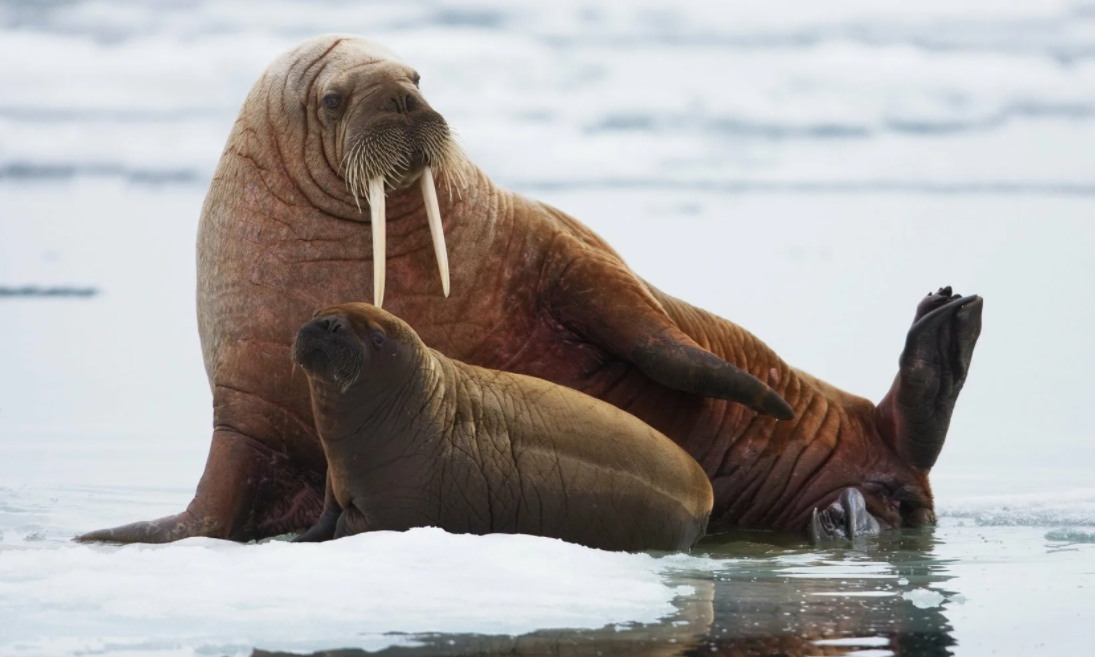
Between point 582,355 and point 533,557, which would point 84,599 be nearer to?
point 533,557

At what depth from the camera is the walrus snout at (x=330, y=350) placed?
6.10 metres

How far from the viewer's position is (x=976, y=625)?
5.05 meters

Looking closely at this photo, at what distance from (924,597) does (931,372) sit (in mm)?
2157

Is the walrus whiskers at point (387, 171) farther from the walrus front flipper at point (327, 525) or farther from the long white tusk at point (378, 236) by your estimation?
the walrus front flipper at point (327, 525)

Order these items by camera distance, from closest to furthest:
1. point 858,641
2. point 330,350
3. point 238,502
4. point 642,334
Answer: point 858,641 < point 330,350 < point 238,502 < point 642,334

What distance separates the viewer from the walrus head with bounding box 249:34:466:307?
6.95 meters

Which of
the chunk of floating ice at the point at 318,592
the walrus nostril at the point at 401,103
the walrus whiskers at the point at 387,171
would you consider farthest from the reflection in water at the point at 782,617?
the walrus nostril at the point at 401,103

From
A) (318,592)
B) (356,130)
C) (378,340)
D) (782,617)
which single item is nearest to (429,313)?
(356,130)

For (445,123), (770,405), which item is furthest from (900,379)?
(445,123)

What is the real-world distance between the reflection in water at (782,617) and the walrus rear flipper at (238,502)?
168cm

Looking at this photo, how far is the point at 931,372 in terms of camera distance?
7.53 metres

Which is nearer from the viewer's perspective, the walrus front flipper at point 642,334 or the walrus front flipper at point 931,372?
the walrus front flipper at point 642,334

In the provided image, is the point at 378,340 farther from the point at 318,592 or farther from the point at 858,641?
the point at 858,641

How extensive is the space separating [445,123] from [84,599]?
105 inches
